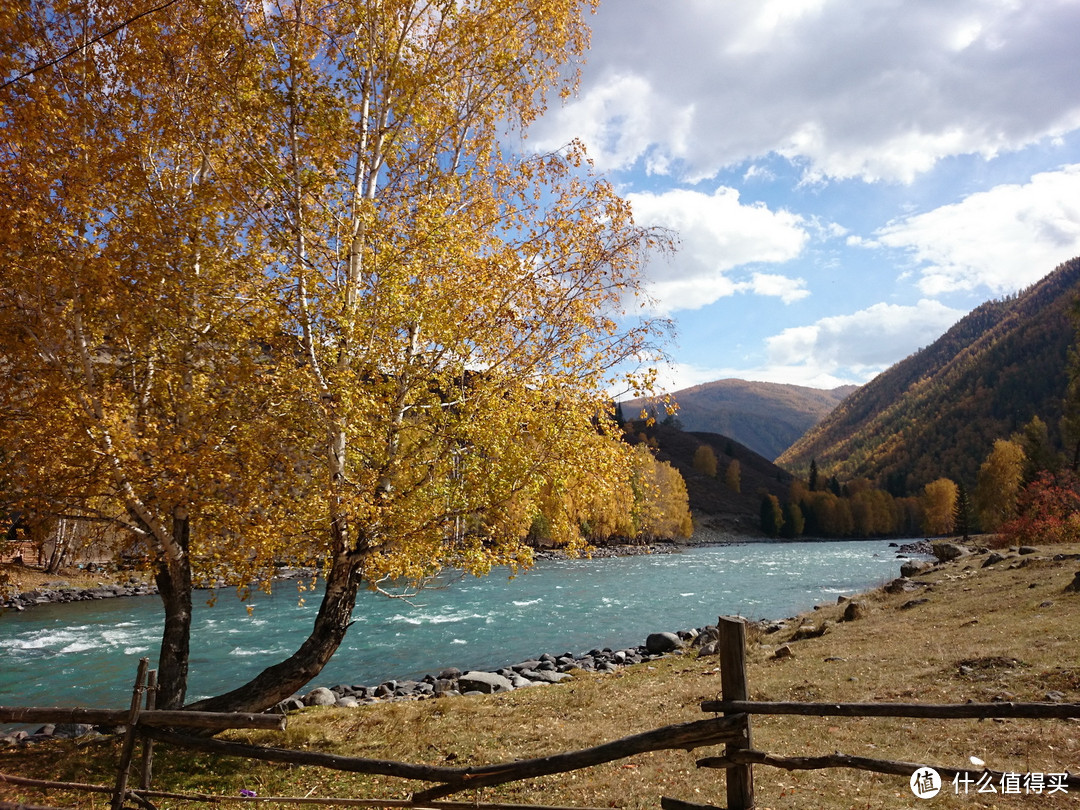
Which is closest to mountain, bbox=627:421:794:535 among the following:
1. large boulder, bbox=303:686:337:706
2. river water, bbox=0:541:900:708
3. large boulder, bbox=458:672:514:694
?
river water, bbox=0:541:900:708

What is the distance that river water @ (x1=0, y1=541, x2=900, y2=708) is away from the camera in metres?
18.6

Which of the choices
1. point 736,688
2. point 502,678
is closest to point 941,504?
point 502,678

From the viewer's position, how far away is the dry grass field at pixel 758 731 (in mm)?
7098

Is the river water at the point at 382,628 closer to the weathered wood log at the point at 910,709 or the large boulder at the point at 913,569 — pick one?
the large boulder at the point at 913,569

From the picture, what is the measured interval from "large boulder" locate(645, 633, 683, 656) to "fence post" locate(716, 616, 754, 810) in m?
15.2

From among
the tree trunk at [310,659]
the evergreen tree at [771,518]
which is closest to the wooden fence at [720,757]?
the tree trunk at [310,659]

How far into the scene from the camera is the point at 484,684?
52.3ft

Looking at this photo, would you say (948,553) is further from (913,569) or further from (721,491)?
(721,491)

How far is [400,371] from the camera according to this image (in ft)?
28.9

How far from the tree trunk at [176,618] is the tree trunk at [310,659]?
613mm

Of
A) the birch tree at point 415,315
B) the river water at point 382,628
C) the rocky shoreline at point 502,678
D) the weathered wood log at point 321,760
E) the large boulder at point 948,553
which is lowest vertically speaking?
the river water at point 382,628

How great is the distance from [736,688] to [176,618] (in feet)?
28.0

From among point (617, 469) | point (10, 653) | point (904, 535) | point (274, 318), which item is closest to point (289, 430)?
point (274, 318)

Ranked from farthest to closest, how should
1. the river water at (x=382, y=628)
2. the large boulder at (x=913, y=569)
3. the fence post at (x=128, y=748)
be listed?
the large boulder at (x=913, y=569) → the river water at (x=382, y=628) → the fence post at (x=128, y=748)
